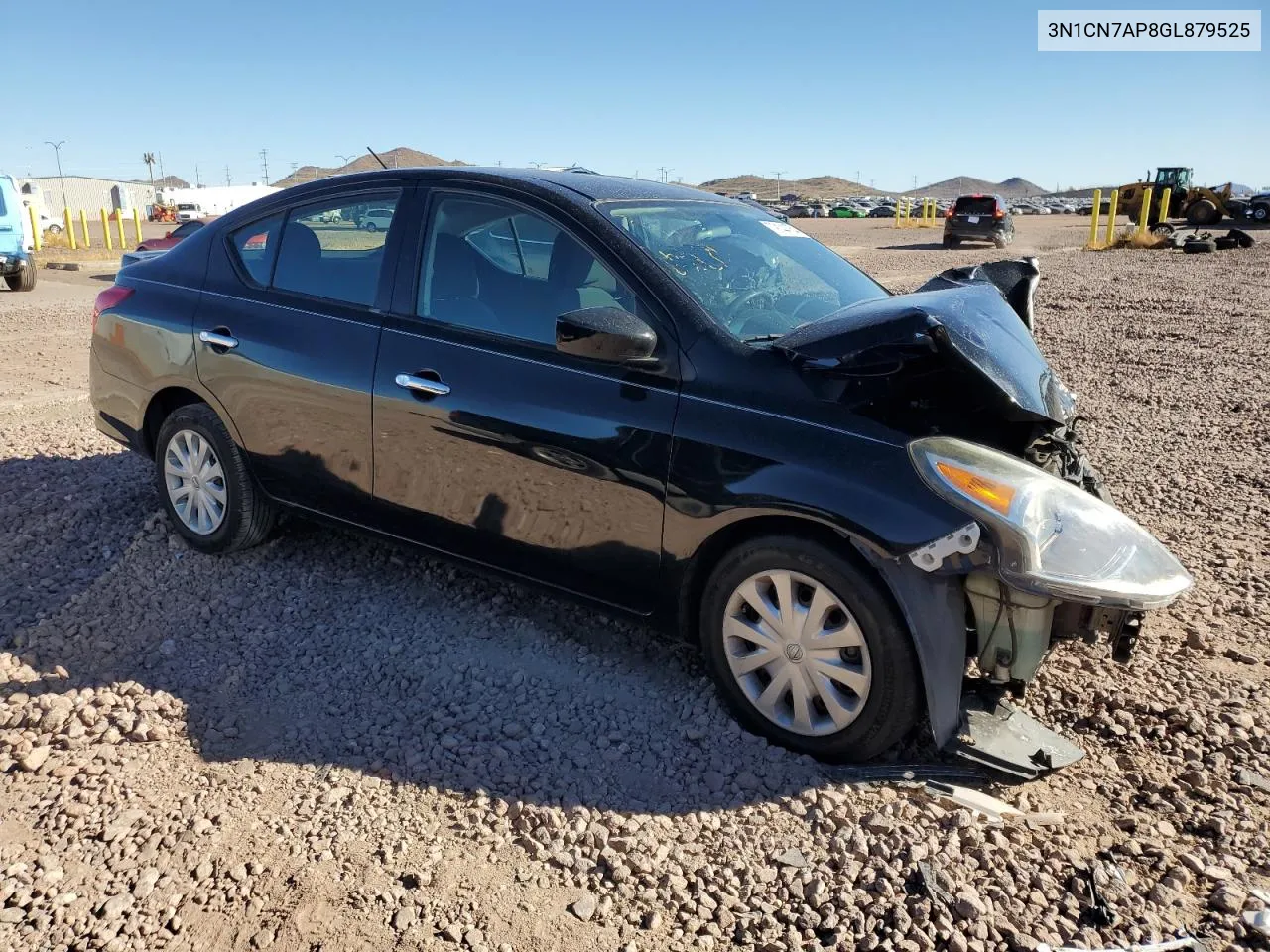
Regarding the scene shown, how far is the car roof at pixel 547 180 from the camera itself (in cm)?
388

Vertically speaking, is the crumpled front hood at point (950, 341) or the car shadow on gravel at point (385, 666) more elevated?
the crumpled front hood at point (950, 341)

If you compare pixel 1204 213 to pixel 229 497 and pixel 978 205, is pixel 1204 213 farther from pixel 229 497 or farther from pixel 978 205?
pixel 229 497

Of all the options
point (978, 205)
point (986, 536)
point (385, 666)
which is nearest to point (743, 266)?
point (986, 536)

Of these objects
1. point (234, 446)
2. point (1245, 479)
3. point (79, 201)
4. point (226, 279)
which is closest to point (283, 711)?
point (234, 446)

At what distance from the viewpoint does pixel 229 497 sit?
4.55 metres

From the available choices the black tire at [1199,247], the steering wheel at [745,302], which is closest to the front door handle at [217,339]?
the steering wheel at [745,302]

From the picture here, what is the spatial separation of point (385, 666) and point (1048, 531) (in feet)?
7.76

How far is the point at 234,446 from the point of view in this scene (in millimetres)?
4496

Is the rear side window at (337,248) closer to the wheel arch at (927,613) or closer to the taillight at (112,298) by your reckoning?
the taillight at (112,298)

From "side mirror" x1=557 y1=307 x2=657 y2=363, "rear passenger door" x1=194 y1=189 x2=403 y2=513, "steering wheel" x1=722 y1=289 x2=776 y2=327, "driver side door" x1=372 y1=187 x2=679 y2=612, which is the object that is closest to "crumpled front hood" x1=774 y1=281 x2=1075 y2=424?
"steering wheel" x1=722 y1=289 x2=776 y2=327

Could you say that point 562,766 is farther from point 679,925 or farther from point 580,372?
point 580,372

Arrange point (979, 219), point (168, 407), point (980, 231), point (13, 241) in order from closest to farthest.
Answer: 1. point (168, 407)
2. point (13, 241)
3. point (979, 219)
4. point (980, 231)

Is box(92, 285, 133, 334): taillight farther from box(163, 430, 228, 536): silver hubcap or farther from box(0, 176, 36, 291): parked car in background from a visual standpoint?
box(0, 176, 36, 291): parked car in background

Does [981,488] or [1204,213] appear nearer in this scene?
[981,488]
